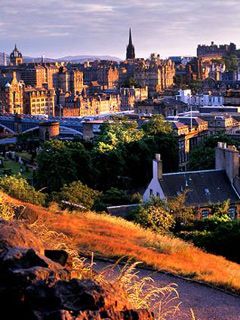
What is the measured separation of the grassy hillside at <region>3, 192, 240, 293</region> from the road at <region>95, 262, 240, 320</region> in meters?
0.37

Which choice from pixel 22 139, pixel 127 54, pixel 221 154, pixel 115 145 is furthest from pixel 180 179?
pixel 127 54

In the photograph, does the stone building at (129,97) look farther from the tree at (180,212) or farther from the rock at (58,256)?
the rock at (58,256)

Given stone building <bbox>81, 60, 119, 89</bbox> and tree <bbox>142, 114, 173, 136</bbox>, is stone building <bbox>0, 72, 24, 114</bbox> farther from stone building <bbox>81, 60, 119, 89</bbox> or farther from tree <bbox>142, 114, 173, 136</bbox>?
tree <bbox>142, 114, 173, 136</bbox>

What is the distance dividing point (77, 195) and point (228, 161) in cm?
685

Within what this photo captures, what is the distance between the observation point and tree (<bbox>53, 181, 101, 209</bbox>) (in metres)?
26.0

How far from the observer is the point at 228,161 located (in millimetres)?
28594

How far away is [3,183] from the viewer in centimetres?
2439

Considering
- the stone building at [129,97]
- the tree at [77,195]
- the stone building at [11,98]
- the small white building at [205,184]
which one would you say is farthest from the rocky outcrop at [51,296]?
the stone building at [129,97]

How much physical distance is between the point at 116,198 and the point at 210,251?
12892mm

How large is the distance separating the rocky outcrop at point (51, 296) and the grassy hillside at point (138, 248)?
17.0ft

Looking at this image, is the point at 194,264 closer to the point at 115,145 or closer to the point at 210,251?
the point at 210,251

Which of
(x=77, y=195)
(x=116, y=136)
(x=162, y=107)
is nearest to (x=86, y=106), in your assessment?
(x=162, y=107)

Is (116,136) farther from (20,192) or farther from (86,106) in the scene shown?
(86,106)

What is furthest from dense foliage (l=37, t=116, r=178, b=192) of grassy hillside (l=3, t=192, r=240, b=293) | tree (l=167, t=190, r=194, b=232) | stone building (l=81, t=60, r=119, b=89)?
stone building (l=81, t=60, r=119, b=89)
